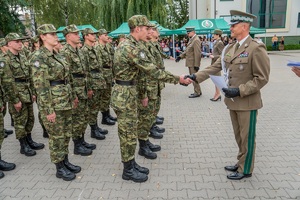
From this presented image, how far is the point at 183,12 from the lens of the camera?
43188 mm

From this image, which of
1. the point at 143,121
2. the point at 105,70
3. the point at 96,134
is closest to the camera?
the point at 143,121

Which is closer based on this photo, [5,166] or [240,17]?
[240,17]

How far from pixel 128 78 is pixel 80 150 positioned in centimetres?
190

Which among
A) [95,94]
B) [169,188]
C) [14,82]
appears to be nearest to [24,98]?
[14,82]

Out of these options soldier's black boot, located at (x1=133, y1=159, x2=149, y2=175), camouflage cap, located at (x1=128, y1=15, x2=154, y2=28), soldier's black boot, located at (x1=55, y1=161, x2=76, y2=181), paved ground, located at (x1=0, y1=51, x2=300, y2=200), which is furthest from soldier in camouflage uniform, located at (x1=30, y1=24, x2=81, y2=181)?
camouflage cap, located at (x1=128, y1=15, x2=154, y2=28)

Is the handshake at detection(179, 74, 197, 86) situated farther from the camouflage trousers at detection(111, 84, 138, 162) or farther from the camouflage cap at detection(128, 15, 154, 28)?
the camouflage cap at detection(128, 15, 154, 28)

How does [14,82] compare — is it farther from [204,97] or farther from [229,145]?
[204,97]

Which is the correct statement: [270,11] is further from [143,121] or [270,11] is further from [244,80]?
[244,80]

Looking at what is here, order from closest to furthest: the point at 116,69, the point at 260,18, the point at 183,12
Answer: the point at 116,69, the point at 260,18, the point at 183,12

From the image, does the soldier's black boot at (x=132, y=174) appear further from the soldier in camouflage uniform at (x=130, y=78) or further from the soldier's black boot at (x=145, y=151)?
the soldier's black boot at (x=145, y=151)

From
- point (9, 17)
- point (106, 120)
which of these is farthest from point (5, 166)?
point (9, 17)

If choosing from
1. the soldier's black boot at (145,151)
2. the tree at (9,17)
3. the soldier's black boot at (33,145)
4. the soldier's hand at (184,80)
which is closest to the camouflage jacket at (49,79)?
the soldier's black boot at (145,151)

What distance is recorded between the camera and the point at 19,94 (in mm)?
4980

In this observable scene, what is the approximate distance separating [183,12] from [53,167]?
41956 mm
